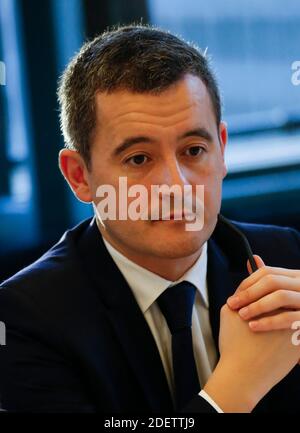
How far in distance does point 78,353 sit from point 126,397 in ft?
0.30

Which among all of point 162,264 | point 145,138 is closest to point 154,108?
point 145,138

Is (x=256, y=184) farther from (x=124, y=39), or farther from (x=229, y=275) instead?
(x=124, y=39)

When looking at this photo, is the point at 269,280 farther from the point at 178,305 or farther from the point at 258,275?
the point at 178,305

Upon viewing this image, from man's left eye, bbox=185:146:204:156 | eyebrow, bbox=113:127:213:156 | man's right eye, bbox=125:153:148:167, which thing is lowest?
man's right eye, bbox=125:153:148:167

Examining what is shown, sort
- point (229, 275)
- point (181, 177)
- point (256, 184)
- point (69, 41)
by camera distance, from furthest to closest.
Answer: point (256, 184) → point (69, 41) → point (229, 275) → point (181, 177)

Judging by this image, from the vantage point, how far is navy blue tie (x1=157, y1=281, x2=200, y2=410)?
0.86 metres

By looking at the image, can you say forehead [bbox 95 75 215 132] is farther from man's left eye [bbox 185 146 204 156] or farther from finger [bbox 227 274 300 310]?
finger [bbox 227 274 300 310]

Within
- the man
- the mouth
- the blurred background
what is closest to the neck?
the man

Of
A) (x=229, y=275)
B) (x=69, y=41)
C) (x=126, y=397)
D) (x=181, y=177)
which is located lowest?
(x=126, y=397)

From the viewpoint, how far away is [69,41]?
4.17ft

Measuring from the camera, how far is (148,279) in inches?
36.6

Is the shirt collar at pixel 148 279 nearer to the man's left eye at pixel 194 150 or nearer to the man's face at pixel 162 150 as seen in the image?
the man's face at pixel 162 150

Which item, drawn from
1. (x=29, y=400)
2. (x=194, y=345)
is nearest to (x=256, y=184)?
(x=194, y=345)

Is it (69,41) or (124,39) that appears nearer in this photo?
(124,39)
